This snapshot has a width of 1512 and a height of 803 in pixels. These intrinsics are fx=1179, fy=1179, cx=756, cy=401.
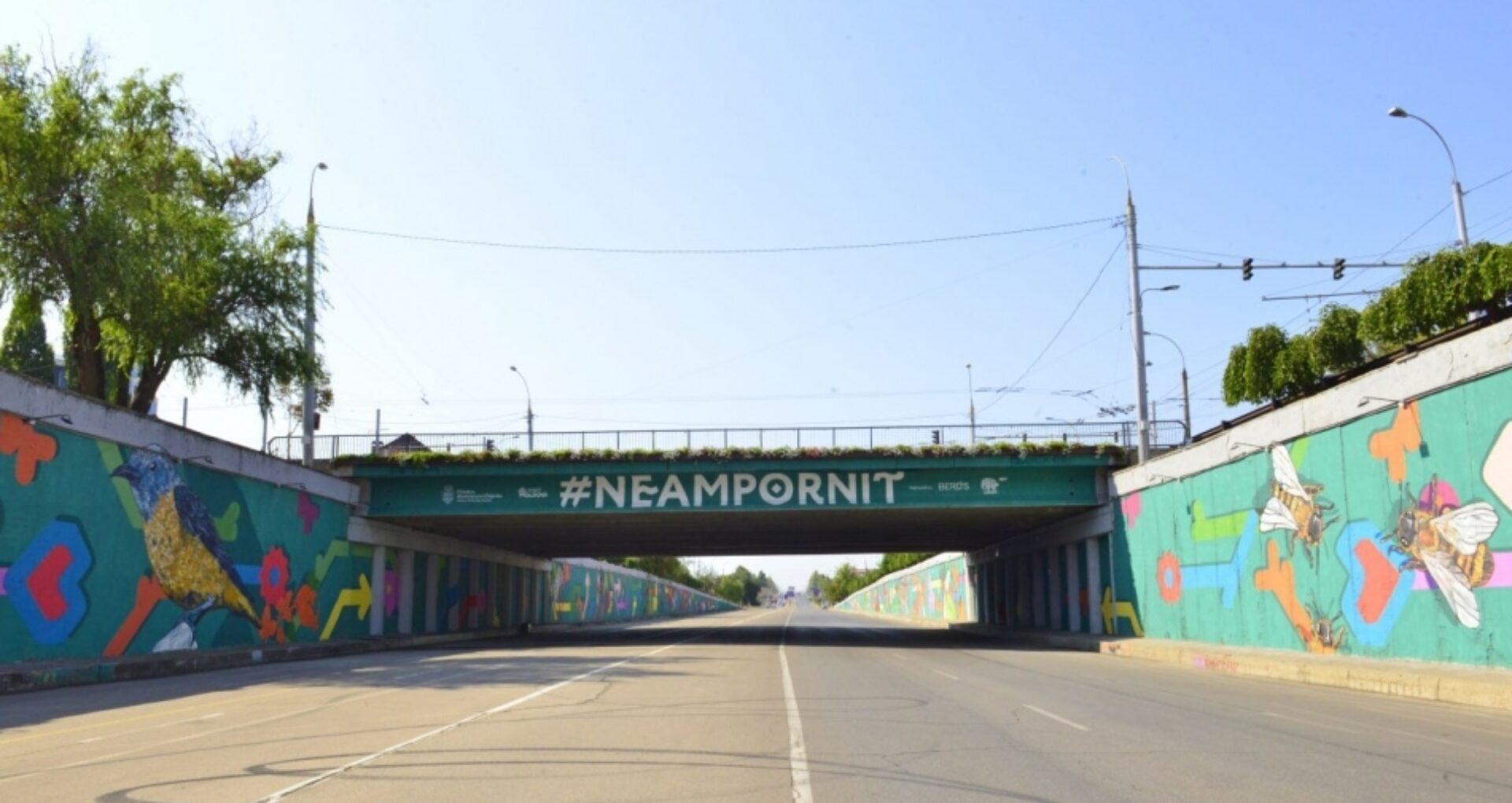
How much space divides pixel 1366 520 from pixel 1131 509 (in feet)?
45.7

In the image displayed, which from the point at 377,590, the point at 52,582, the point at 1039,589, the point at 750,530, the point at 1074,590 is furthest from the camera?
the point at 750,530

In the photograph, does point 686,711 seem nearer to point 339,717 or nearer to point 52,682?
point 339,717

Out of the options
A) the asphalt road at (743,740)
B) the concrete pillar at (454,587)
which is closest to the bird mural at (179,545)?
the asphalt road at (743,740)

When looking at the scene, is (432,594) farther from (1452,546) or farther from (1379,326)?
(1452,546)

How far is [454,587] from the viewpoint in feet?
166

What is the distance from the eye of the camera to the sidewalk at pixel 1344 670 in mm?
16672

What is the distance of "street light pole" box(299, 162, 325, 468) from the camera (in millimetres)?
36688

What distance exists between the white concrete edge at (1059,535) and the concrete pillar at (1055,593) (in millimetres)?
466

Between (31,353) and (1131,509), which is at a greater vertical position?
(31,353)

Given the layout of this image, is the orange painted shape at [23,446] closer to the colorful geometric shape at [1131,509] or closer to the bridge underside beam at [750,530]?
the bridge underside beam at [750,530]

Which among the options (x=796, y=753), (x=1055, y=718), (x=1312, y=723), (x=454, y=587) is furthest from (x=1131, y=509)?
(x=454, y=587)

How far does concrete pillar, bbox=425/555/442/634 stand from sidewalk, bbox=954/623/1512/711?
26735 millimetres

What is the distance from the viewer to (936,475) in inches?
1548

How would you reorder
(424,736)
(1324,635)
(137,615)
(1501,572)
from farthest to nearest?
(137,615) < (1324,635) < (1501,572) < (424,736)
